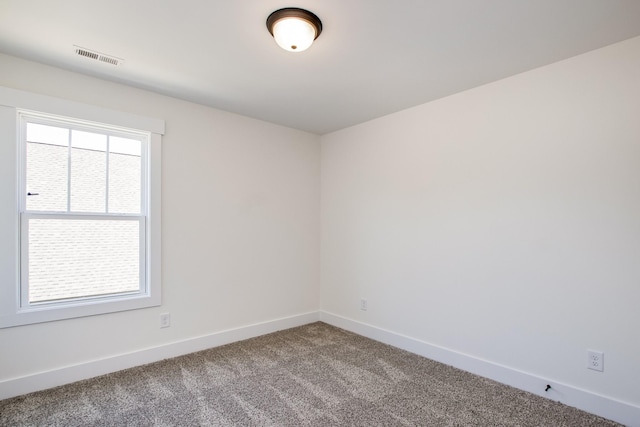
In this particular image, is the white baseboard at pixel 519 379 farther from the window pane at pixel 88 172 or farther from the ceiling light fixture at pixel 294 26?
the window pane at pixel 88 172

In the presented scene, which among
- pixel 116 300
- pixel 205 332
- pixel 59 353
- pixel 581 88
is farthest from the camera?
pixel 205 332

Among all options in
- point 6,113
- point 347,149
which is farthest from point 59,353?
point 347,149

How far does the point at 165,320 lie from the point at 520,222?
3.20 metres

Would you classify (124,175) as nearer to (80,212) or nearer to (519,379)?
(80,212)

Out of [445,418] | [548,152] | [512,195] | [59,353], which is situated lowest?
[445,418]

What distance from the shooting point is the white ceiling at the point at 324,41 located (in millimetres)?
1797

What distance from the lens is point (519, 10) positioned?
1799 mm

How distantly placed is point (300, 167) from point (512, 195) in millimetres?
2405

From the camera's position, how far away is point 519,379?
8.16ft

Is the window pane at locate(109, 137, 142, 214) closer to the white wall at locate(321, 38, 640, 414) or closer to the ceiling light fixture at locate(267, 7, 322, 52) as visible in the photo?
the ceiling light fixture at locate(267, 7, 322, 52)

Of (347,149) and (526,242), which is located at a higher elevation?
(347,149)

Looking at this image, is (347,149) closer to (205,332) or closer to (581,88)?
(581,88)

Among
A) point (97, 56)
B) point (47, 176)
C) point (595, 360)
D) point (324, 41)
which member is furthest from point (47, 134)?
point (595, 360)

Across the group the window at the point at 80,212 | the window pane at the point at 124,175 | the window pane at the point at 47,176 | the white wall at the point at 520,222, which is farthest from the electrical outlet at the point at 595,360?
the window pane at the point at 47,176
